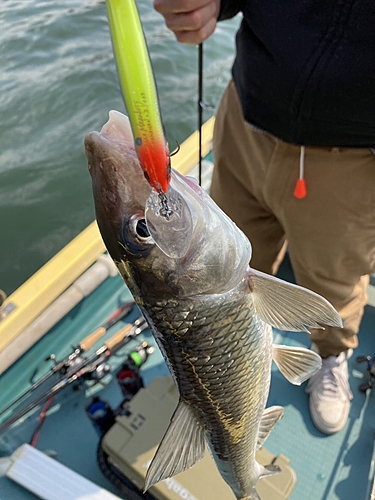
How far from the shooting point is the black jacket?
119 cm

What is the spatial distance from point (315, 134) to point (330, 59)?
0.76 ft

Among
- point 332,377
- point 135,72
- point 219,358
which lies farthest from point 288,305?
point 332,377

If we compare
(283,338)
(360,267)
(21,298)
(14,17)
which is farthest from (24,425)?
(14,17)

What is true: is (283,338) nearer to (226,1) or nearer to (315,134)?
(315,134)

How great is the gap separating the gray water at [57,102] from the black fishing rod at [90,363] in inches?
60.1

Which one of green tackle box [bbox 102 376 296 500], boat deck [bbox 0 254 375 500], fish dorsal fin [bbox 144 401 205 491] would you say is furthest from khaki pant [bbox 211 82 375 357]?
fish dorsal fin [bbox 144 401 205 491]

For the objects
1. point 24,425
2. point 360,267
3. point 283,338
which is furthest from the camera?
point 283,338

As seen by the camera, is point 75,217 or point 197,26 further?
point 75,217

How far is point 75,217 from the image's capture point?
13.4 ft

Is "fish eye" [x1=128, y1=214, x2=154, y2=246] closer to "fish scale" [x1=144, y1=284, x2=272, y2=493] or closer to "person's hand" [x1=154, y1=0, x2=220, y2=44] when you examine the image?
"fish scale" [x1=144, y1=284, x2=272, y2=493]

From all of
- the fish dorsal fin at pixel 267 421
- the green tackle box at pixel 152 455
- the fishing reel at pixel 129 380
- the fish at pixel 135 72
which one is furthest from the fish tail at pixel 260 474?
the fish at pixel 135 72

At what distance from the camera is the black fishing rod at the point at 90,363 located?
6.85 feet

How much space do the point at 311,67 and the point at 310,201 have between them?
0.47 m

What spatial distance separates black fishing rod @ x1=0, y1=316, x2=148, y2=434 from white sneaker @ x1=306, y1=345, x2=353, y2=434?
0.98m
